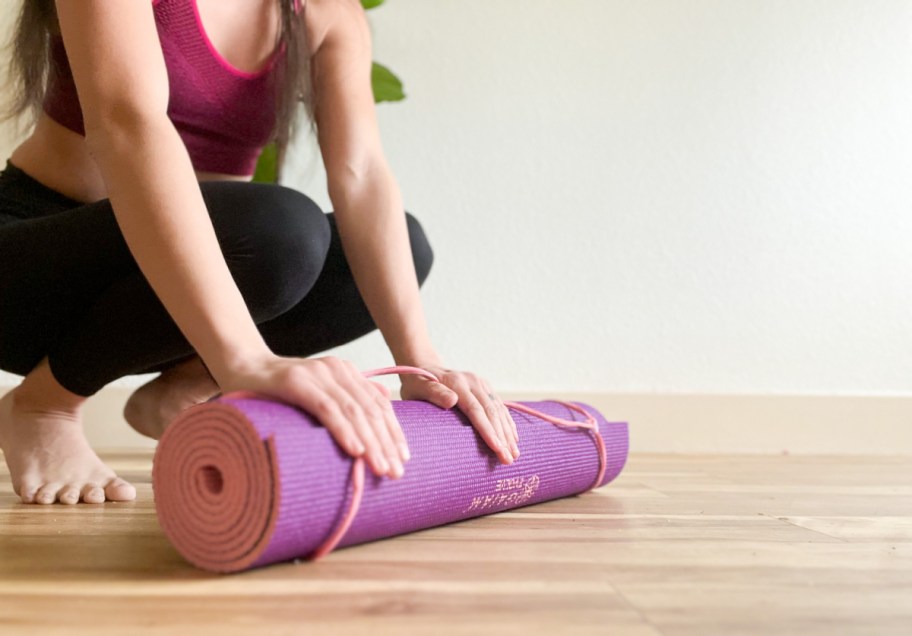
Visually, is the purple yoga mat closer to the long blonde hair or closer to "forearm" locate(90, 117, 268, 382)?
"forearm" locate(90, 117, 268, 382)

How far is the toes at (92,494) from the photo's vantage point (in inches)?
38.8

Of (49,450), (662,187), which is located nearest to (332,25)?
(49,450)

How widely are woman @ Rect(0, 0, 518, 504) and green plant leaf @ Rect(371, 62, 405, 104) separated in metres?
0.50

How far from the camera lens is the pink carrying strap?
66 cm

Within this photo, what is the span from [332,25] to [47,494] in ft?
2.28

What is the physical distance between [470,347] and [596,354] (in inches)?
11.7

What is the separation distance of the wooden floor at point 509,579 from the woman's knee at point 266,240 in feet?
0.92

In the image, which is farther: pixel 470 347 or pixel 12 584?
pixel 470 347

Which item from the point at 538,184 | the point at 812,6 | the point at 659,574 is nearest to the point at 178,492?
the point at 659,574

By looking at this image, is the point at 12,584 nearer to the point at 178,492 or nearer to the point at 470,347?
the point at 178,492

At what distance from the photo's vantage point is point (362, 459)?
67 cm

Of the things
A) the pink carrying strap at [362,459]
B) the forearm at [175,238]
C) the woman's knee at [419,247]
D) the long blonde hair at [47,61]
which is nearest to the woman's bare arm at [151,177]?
the forearm at [175,238]

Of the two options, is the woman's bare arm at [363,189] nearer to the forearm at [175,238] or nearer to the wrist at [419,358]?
the wrist at [419,358]

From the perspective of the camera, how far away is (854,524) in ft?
3.05
